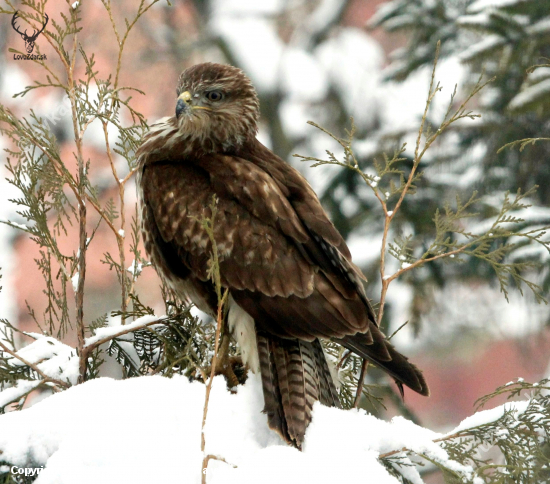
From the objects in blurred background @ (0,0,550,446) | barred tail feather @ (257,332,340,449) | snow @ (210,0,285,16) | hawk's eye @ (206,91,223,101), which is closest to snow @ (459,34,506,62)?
blurred background @ (0,0,550,446)

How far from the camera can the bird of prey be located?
2.22 meters

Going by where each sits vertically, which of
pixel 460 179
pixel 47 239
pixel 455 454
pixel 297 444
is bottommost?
pixel 455 454

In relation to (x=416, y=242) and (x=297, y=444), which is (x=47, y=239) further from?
(x=416, y=242)

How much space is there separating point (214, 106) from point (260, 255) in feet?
3.08

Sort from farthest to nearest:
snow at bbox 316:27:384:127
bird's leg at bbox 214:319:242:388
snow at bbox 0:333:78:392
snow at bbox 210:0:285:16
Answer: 1. snow at bbox 210:0:285:16
2. snow at bbox 316:27:384:127
3. bird's leg at bbox 214:319:242:388
4. snow at bbox 0:333:78:392

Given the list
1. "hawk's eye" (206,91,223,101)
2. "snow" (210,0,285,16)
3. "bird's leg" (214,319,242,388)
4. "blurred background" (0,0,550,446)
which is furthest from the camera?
"snow" (210,0,285,16)

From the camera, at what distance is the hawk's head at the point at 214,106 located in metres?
2.99

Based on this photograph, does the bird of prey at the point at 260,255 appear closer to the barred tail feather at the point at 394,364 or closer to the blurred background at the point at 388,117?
the barred tail feather at the point at 394,364

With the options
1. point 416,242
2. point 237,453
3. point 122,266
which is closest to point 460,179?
point 416,242

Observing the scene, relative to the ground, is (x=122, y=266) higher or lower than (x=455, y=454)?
higher

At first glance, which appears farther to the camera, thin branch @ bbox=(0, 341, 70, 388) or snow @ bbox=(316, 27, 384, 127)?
snow @ bbox=(316, 27, 384, 127)

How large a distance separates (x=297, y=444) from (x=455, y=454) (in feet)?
1.48

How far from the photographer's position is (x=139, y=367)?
2270mm

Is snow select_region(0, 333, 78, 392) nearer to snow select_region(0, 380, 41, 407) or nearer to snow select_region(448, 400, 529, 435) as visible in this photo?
snow select_region(0, 380, 41, 407)
